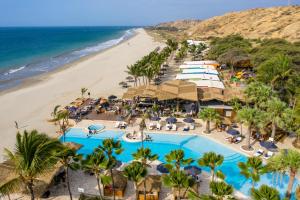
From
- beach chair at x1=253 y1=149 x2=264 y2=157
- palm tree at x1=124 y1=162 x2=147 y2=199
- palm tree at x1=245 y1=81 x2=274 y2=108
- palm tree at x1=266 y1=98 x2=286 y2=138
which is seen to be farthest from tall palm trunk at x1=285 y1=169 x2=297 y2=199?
palm tree at x1=245 y1=81 x2=274 y2=108

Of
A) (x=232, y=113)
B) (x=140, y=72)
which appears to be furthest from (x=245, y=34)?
(x=232, y=113)

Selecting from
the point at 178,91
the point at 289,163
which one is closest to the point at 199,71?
the point at 178,91

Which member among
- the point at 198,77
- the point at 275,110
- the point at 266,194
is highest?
the point at 198,77

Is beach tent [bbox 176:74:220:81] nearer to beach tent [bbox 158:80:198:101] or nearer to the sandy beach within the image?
beach tent [bbox 158:80:198:101]

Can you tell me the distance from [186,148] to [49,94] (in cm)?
2692

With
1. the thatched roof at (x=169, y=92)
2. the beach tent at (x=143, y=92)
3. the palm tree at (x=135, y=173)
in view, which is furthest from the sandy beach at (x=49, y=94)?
the palm tree at (x=135, y=173)

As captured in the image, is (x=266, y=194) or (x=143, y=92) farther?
(x=143, y=92)

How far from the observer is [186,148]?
83.0ft

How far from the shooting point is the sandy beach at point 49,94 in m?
31.0

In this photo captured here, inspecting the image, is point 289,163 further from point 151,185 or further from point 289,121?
point 289,121

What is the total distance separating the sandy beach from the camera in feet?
102

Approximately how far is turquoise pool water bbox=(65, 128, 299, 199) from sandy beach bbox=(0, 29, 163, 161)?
15.7ft

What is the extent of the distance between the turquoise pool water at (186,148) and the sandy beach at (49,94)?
478cm

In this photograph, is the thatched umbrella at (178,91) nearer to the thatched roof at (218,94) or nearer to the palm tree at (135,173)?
the thatched roof at (218,94)
